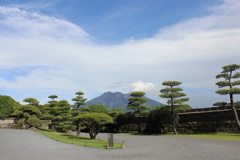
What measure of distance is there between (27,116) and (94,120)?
18831 mm

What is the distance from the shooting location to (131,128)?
38.5m

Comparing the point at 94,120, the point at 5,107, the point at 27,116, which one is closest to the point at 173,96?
the point at 94,120

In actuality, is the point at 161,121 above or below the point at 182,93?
below

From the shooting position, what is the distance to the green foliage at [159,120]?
30.1 metres

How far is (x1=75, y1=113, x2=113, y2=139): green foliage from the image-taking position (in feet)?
75.5

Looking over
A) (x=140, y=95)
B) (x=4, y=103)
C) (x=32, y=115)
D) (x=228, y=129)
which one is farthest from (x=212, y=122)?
(x=4, y=103)

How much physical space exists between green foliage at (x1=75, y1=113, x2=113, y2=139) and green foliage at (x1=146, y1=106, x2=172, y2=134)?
10512 mm

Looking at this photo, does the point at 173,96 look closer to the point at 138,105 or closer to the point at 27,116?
the point at 138,105

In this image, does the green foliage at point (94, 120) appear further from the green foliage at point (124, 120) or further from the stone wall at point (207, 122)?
the green foliage at point (124, 120)

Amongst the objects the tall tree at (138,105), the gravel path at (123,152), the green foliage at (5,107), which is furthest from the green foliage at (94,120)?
the green foliage at (5,107)

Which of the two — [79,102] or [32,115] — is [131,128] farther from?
[32,115]

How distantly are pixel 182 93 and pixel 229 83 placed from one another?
6.73 metres

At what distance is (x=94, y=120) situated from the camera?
911 inches

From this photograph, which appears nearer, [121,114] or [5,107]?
[121,114]
